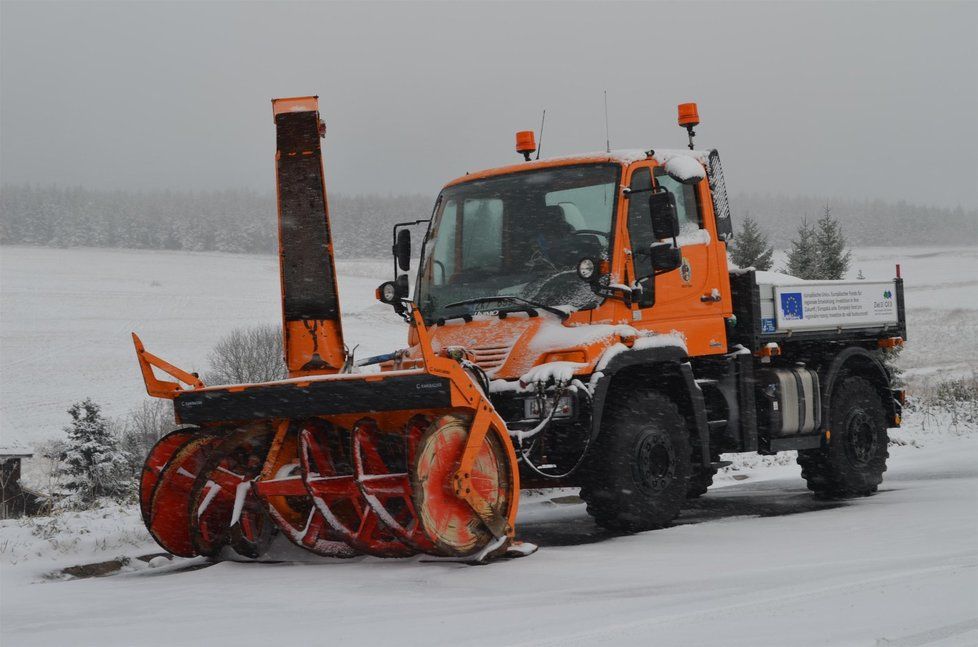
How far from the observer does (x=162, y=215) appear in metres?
100

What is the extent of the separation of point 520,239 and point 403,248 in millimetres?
1120

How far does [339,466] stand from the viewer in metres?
7.76

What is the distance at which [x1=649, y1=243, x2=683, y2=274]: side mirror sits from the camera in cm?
852

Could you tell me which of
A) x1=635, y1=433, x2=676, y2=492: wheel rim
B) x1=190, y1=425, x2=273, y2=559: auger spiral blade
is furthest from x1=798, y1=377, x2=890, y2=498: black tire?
x1=190, y1=425, x2=273, y2=559: auger spiral blade

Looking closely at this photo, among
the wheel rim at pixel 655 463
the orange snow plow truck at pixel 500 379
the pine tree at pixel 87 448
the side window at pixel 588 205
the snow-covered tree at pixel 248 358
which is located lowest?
the pine tree at pixel 87 448

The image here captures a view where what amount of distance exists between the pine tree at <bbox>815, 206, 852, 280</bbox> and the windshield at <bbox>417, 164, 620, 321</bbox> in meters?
31.6

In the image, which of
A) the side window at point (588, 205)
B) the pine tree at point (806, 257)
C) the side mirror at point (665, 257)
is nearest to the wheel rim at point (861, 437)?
the side mirror at point (665, 257)

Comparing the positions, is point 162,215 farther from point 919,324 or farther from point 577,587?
point 577,587

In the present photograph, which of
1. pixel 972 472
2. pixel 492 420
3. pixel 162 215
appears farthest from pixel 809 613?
pixel 162 215

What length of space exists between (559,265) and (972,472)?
19.8 feet

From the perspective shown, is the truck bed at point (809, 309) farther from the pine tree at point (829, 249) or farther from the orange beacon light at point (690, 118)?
the pine tree at point (829, 249)

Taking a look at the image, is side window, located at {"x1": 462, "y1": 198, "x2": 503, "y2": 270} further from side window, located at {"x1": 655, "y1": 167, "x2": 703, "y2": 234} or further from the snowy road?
the snowy road

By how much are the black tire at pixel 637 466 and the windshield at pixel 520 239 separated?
0.85 m

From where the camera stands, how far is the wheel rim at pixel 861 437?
11.3 metres
